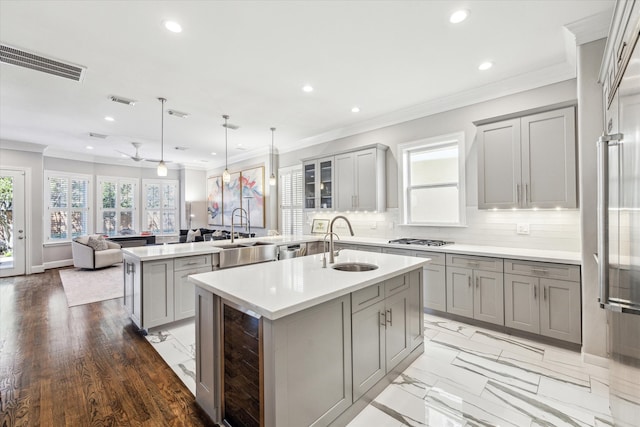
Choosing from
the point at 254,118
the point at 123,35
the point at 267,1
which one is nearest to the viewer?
the point at 267,1

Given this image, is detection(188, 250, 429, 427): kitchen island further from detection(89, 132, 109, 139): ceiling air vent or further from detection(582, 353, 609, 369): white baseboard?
detection(89, 132, 109, 139): ceiling air vent

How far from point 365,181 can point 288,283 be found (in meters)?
3.19

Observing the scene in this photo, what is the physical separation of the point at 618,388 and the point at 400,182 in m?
3.41

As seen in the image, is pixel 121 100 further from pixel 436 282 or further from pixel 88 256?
pixel 436 282

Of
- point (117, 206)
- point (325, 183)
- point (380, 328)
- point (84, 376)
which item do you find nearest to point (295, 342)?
point (380, 328)

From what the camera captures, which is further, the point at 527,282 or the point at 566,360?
the point at 527,282

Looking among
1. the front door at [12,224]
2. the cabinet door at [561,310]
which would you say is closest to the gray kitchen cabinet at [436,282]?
the cabinet door at [561,310]

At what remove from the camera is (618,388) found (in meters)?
1.42

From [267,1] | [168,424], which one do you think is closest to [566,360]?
[168,424]

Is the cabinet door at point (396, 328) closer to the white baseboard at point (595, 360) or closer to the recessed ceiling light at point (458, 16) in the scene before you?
the white baseboard at point (595, 360)

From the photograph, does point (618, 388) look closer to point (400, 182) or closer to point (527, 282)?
point (527, 282)

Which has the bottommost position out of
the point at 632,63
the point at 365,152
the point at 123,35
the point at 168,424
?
the point at 168,424

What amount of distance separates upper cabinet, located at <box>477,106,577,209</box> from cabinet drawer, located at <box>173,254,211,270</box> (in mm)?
3510

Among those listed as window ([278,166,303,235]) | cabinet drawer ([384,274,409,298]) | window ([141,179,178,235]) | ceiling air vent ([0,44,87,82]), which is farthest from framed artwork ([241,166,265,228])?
cabinet drawer ([384,274,409,298])
